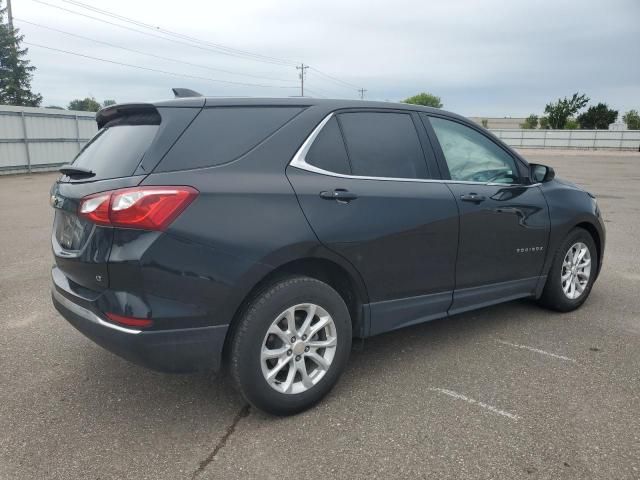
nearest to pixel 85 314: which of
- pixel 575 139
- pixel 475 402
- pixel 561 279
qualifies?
pixel 475 402

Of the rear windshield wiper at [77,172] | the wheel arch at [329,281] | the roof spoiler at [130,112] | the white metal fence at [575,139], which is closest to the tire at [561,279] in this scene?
the wheel arch at [329,281]

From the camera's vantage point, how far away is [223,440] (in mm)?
2629

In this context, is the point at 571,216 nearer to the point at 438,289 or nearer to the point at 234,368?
the point at 438,289

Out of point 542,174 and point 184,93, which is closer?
point 184,93

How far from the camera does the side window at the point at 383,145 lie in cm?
310

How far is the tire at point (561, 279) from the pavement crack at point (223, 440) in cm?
275

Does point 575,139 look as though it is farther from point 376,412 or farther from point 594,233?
point 376,412

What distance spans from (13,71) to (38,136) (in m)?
22.4

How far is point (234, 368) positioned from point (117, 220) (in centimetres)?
92

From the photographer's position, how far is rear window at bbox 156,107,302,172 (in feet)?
8.41

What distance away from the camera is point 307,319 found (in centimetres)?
282

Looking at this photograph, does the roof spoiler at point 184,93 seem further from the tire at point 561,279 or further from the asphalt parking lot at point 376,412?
the tire at point 561,279

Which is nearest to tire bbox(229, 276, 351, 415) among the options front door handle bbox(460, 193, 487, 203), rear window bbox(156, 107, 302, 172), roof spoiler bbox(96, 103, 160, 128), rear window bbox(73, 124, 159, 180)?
rear window bbox(156, 107, 302, 172)

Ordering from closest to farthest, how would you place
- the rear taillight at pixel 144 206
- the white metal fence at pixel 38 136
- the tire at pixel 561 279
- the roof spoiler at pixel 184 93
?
1. the rear taillight at pixel 144 206
2. the roof spoiler at pixel 184 93
3. the tire at pixel 561 279
4. the white metal fence at pixel 38 136
